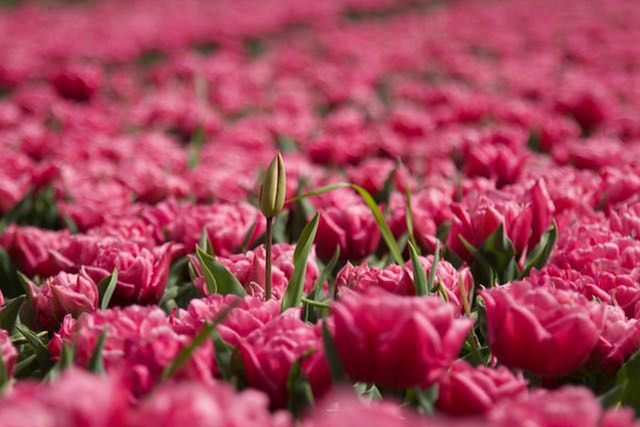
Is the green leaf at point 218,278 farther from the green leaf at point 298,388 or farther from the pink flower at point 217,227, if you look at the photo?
the green leaf at point 298,388

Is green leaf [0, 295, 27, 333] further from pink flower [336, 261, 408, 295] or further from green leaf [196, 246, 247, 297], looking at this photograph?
pink flower [336, 261, 408, 295]

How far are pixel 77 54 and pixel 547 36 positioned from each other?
423cm

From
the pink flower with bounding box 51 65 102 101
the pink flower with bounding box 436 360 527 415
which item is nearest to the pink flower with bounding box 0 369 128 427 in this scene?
the pink flower with bounding box 436 360 527 415

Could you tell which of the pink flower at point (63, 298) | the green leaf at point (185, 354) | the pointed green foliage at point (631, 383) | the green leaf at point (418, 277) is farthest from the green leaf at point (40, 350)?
the pointed green foliage at point (631, 383)

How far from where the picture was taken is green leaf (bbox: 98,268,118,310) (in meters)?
1.61

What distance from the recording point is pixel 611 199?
236 cm

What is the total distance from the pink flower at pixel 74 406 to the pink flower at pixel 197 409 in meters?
0.03

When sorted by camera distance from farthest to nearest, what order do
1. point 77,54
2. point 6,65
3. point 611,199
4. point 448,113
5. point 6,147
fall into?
1. point 77,54
2. point 6,65
3. point 448,113
4. point 6,147
5. point 611,199

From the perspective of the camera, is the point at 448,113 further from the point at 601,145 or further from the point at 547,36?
the point at 547,36

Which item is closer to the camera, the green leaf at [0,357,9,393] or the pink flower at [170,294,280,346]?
the green leaf at [0,357,9,393]

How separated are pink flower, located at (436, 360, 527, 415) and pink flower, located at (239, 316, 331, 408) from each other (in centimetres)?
18

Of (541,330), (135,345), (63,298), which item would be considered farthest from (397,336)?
(63,298)

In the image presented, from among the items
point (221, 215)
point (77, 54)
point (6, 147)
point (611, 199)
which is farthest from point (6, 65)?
point (611, 199)

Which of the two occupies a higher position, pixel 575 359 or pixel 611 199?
pixel 575 359
